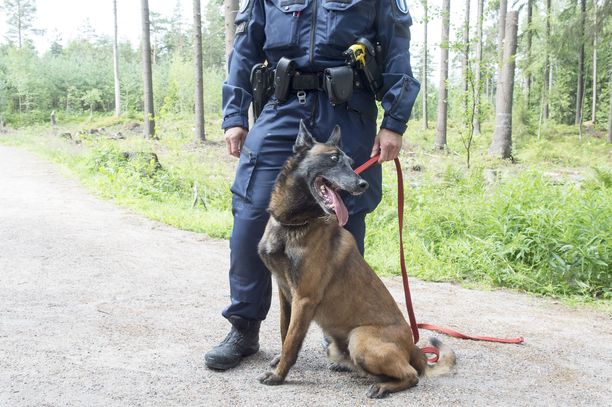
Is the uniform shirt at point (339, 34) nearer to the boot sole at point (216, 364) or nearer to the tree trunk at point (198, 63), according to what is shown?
the boot sole at point (216, 364)

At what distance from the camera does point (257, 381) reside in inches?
120

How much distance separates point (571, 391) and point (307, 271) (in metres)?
1.62

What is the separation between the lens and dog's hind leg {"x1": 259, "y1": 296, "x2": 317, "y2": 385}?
112 inches

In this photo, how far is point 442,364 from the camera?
319cm

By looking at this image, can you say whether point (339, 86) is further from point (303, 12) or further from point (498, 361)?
point (498, 361)

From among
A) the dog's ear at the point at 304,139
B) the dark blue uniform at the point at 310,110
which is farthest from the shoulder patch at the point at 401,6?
the dog's ear at the point at 304,139

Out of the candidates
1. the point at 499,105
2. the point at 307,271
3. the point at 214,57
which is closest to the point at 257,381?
the point at 307,271

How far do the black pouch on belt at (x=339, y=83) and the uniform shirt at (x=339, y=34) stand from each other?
0.12m

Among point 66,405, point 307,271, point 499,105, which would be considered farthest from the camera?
point 499,105

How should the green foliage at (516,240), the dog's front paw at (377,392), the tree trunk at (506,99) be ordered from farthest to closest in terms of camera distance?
the tree trunk at (506,99) → the green foliage at (516,240) → the dog's front paw at (377,392)

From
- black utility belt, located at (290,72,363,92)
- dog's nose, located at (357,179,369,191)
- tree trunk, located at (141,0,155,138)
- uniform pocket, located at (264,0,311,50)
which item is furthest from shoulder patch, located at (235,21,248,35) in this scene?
tree trunk, located at (141,0,155,138)

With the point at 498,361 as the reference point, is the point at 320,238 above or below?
above

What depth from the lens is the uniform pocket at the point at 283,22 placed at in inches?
124

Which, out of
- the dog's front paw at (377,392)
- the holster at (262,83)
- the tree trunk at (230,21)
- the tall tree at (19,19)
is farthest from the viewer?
the tall tree at (19,19)
